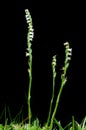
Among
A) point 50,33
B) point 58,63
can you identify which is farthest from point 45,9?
point 58,63

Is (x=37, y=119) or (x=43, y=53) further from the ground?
(x=43, y=53)

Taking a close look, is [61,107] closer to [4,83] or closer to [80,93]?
[80,93]

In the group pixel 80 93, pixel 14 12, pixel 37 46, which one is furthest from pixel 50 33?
pixel 80 93

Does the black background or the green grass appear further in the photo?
the black background

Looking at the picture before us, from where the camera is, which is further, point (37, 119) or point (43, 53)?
point (43, 53)

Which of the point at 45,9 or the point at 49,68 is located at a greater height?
the point at 45,9

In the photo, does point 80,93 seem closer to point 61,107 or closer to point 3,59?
point 61,107

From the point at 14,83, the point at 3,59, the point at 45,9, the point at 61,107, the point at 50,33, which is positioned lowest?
the point at 61,107
